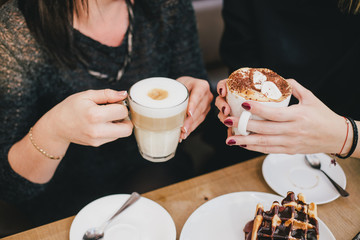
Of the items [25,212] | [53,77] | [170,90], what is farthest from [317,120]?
[25,212]

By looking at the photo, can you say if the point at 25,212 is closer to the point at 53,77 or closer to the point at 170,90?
the point at 53,77

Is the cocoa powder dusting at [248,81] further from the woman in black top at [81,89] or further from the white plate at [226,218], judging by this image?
the white plate at [226,218]

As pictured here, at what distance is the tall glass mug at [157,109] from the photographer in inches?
38.6

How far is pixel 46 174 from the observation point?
132 cm

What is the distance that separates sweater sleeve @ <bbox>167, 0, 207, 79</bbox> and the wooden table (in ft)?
2.32

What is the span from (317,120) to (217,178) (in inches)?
18.6

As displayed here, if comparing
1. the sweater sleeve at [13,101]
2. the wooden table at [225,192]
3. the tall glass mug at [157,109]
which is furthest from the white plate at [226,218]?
the sweater sleeve at [13,101]

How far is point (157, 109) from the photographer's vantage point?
962 millimetres

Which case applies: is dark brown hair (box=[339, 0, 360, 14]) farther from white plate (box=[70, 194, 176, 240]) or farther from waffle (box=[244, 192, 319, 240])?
white plate (box=[70, 194, 176, 240])

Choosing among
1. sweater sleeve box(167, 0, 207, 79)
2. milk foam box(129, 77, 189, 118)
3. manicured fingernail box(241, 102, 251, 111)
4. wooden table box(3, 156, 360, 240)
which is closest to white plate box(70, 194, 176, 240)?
wooden table box(3, 156, 360, 240)

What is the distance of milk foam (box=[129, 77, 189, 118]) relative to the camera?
0.97 meters

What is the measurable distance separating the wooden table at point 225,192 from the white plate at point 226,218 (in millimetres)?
63

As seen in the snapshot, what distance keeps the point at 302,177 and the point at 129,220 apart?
0.73 m

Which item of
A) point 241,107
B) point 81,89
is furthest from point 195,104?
point 81,89
